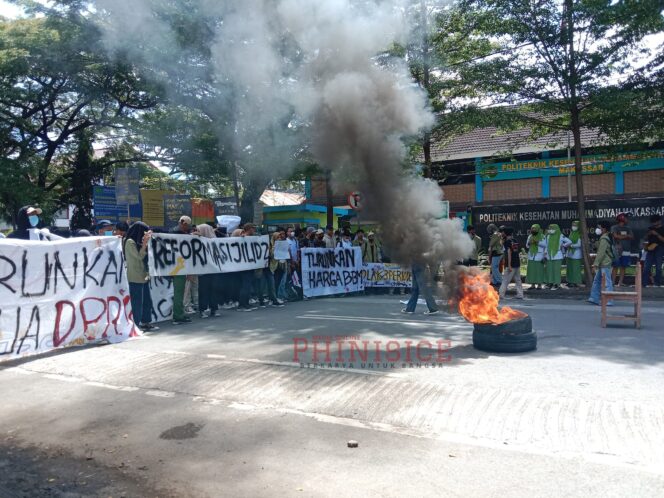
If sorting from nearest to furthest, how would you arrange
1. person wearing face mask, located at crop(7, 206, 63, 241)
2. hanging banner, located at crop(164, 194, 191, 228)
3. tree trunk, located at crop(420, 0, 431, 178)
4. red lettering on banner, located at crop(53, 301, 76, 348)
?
red lettering on banner, located at crop(53, 301, 76, 348)
person wearing face mask, located at crop(7, 206, 63, 241)
tree trunk, located at crop(420, 0, 431, 178)
hanging banner, located at crop(164, 194, 191, 228)

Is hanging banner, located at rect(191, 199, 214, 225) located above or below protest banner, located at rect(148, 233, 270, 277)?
above

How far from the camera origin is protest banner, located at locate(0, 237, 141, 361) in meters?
6.27

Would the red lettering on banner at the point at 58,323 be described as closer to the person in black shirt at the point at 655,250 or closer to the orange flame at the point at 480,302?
the orange flame at the point at 480,302

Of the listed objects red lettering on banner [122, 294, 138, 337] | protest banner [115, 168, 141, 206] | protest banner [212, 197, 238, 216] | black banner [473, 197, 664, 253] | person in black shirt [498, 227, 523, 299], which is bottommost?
red lettering on banner [122, 294, 138, 337]

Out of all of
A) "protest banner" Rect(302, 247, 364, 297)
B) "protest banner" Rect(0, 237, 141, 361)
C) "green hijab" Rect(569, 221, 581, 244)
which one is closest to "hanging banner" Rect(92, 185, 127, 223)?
"protest banner" Rect(302, 247, 364, 297)

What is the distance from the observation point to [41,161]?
18812 mm

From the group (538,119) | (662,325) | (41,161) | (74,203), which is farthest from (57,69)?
(662,325)

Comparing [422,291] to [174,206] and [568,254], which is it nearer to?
[568,254]

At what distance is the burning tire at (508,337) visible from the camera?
6020 millimetres

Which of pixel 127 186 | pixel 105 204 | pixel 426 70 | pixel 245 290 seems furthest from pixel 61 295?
pixel 105 204

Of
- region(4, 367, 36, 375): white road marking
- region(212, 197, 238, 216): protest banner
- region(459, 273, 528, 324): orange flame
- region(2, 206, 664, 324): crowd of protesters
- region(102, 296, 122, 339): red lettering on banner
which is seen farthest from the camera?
region(212, 197, 238, 216): protest banner

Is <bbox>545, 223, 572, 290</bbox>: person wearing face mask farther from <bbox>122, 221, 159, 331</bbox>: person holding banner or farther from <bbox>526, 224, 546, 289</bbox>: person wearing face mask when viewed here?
<bbox>122, 221, 159, 331</bbox>: person holding banner

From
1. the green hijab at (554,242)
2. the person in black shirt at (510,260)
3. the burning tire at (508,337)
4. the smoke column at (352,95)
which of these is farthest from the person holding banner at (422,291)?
the green hijab at (554,242)

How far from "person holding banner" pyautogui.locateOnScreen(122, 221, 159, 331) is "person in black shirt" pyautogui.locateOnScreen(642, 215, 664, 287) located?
11.1 meters
